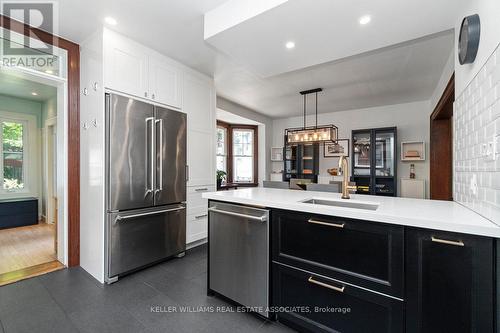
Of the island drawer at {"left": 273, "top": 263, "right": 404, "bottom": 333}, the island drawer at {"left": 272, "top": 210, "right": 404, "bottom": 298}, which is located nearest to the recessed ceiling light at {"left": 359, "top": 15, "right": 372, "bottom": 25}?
the island drawer at {"left": 272, "top": 210, "right": 404, "bottom": 298}

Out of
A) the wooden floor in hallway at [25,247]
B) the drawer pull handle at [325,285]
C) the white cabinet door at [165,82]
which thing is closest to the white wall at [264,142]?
the white cabinet door at [165,82]

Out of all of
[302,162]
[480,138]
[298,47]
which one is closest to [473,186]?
[480,138]

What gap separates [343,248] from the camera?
4.62ft

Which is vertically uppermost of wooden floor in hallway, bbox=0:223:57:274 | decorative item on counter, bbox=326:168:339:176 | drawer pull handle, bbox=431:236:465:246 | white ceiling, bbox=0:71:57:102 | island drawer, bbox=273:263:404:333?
white ceiling, bbox=0:71:57:102

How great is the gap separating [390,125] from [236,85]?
3605 millimetres

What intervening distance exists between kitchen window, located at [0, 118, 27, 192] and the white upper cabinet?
3.81m

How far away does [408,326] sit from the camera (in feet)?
3.97

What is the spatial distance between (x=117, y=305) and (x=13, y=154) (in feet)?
14.9

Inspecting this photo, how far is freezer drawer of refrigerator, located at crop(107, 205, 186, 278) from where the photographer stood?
234 cm

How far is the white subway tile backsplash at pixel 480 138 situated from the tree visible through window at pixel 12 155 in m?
6.68

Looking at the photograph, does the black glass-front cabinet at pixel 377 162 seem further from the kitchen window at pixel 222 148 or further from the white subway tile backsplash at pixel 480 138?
the white subway tile backsplash at pixel 480 138

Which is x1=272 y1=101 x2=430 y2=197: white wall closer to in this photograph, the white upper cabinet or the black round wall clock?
the black round wall clock

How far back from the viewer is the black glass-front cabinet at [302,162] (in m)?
5.94

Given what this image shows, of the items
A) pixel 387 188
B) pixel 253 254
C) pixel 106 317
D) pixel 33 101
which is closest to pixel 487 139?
pixel 253 254
